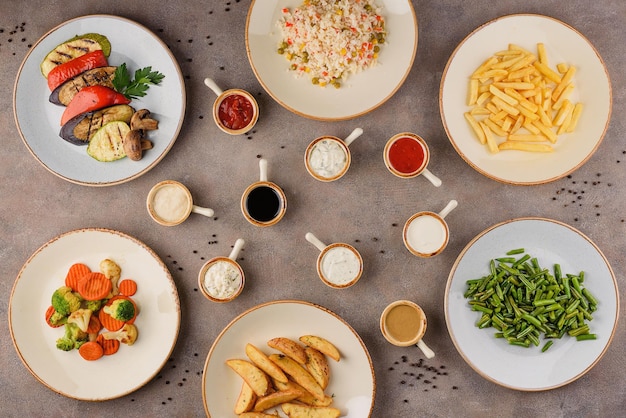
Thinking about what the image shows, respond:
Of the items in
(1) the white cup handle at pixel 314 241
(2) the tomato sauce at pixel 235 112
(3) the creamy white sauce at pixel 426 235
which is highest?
(2) the tomato sauce at pixel 235 112

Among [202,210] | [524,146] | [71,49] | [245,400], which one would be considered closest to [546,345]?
[524,146]

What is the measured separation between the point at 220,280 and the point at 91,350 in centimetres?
84

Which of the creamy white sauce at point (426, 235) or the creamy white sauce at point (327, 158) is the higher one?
the creamy white sauce at point (327, 158)

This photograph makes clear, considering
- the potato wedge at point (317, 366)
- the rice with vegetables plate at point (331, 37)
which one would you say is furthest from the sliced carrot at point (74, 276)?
the rice with vegetables plate at point (331, 37)

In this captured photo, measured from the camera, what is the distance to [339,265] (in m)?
2.81

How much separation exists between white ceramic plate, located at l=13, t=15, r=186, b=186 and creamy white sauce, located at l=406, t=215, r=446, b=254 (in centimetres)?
141

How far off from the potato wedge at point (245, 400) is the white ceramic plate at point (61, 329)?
49 cm

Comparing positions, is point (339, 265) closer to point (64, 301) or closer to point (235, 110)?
point (235, 110)

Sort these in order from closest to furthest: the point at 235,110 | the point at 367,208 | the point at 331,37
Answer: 1. the point at 331,37
2. the point at 235,110
3. the point at 367,208

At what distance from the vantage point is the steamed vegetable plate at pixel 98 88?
2.82m

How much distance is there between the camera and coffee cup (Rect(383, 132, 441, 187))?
279 centimetres

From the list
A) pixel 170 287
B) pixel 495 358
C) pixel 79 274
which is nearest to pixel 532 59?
pixel 495 358

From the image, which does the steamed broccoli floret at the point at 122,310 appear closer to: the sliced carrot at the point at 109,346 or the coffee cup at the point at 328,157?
→ the sliced carrot at the point at 109,346

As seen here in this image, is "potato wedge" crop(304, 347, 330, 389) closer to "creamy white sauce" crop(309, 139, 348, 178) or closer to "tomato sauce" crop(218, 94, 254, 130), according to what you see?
"creamy white sauce" crop(309, 139, 348, 178)
